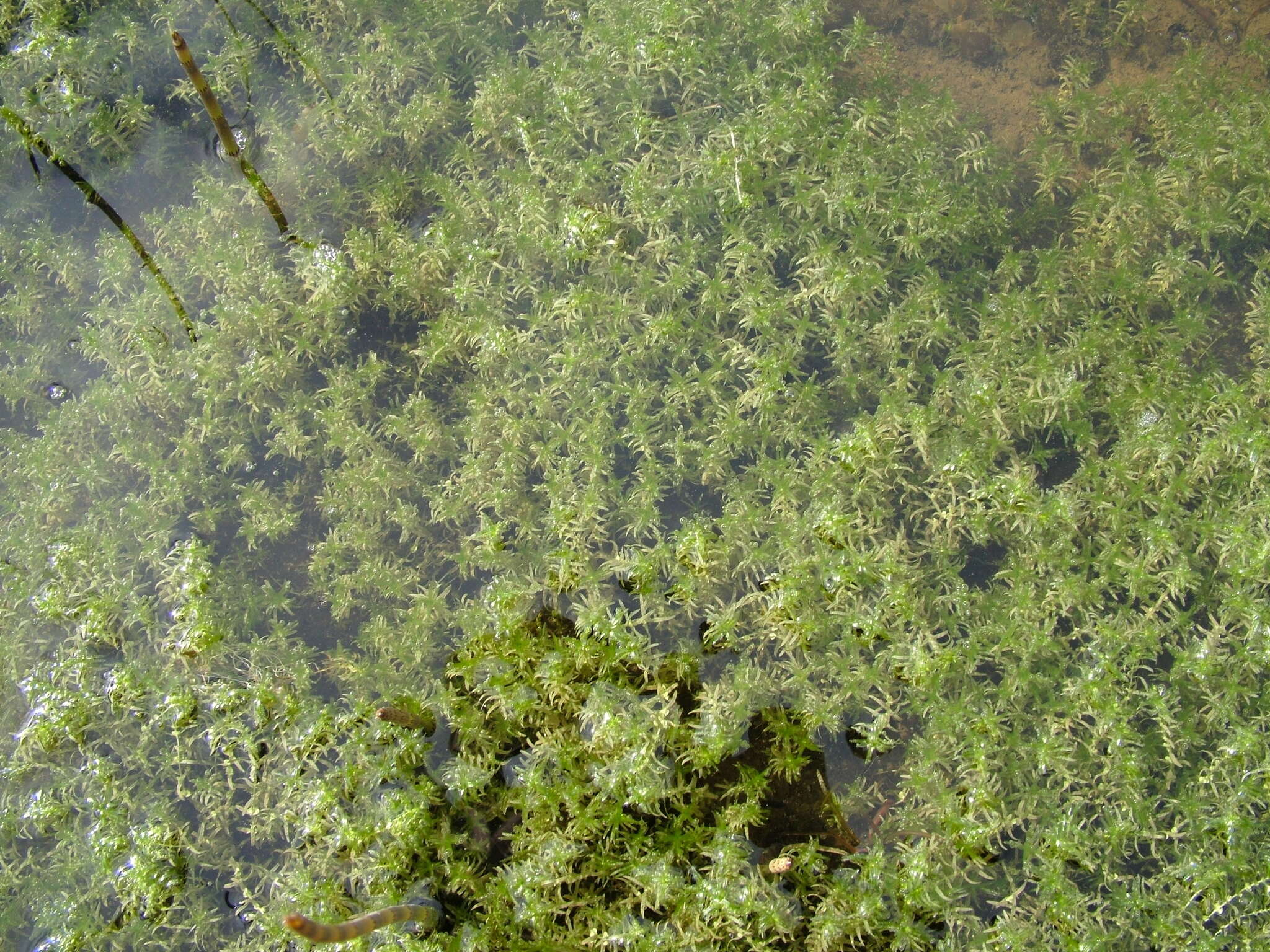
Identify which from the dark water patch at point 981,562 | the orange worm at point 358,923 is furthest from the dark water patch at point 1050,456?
the orange worm at point 358,923

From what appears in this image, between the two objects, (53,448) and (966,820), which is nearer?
(966,820)

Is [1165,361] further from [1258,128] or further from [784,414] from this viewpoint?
[784,414]

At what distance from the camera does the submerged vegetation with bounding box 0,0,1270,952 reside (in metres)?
2.77

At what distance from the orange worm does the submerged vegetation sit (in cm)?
5

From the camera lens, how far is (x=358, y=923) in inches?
85.7

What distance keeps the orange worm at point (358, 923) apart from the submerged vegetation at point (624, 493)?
5 centimetres

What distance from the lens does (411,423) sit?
342cm

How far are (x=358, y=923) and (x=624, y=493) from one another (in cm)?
167

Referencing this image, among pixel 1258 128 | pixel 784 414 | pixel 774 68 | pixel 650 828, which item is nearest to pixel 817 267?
pixel 784 414

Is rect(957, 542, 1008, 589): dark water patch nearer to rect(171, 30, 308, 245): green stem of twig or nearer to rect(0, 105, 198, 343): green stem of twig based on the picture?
rect(171, 30, 308, 245): green stem of twig

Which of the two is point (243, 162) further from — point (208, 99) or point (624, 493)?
point (624, 493)

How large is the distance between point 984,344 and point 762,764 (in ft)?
5.73

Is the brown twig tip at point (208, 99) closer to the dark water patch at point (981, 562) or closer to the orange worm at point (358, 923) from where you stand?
the orange worm at point (358, 923)

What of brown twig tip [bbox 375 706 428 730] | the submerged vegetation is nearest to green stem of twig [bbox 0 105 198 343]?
the submerged vegetation
